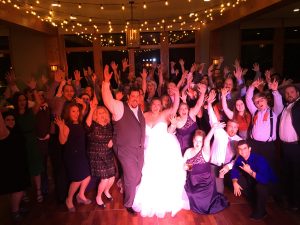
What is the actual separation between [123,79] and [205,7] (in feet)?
9.61

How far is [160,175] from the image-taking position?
125 inches

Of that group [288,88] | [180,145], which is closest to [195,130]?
[180,145]

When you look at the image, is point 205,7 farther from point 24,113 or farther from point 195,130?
point 24,113

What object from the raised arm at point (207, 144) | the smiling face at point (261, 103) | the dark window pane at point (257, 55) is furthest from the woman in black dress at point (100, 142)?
the dark window pane at point (257, 55)

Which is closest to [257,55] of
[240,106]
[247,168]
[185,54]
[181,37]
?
[185,54]

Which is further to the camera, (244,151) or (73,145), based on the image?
(73,145)

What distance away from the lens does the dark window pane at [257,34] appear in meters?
9.27

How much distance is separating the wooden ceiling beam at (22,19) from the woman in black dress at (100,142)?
3736 mm

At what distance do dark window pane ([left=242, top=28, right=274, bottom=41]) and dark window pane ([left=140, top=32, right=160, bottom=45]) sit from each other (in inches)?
116

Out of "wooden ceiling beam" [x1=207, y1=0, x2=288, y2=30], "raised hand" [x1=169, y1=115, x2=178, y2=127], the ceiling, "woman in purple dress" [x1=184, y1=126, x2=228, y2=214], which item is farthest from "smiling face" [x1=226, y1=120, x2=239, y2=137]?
the ceiling

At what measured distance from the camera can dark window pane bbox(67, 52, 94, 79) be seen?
9.81 metres

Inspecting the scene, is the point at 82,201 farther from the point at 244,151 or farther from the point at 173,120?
the point at 244,151

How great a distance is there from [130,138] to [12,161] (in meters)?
1.27

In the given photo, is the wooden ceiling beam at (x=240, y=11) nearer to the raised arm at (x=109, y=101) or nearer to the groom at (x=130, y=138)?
the groom at (x=130, y=138)
